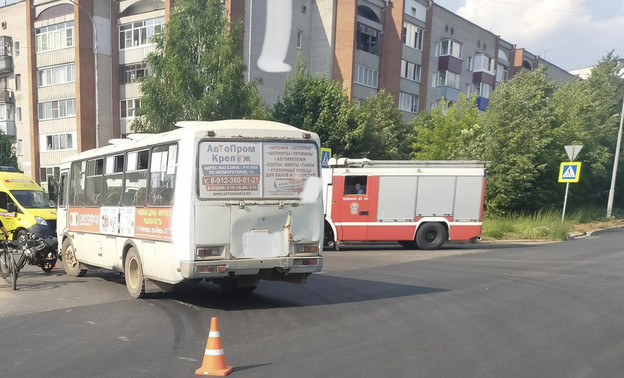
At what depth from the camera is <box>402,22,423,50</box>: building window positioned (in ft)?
141

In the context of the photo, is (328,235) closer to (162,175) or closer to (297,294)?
(297,294)

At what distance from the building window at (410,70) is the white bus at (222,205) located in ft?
123

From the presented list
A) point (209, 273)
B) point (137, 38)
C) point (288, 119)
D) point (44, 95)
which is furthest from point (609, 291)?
point (44, 95)

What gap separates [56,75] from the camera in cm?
3975

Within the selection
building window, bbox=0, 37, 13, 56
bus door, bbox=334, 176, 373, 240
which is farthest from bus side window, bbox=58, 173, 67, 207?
building window, bbox=0, 37, 13, 56

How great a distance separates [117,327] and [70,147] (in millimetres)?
36487

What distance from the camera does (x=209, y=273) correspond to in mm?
7281

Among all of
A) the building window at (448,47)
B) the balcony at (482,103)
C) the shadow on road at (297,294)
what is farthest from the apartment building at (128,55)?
the shadow on road at (297,294)

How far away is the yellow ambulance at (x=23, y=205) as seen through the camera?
15.4 m

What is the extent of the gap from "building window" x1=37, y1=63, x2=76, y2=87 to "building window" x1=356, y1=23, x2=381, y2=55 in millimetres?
22179

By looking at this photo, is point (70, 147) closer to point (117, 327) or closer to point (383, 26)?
point (383, 26)

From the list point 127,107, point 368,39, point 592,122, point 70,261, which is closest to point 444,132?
point 592,122

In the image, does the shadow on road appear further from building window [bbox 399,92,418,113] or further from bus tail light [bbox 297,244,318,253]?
building window [bbox 399,92,418,113]

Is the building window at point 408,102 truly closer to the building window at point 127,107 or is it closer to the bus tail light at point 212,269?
the building window at point 127,107
